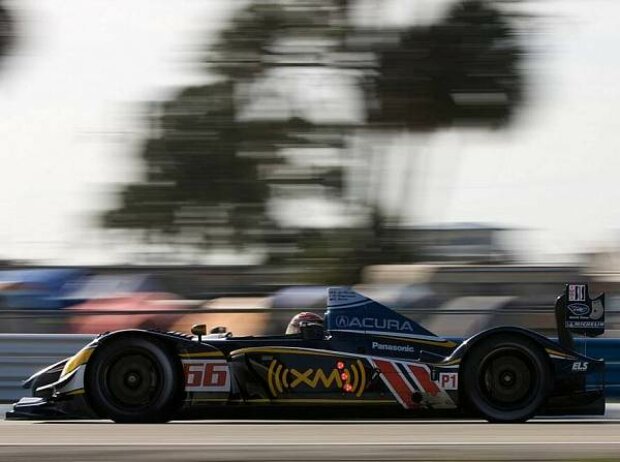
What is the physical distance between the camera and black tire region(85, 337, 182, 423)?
9.52 meters

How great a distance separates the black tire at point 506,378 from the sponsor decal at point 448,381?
0.06 m

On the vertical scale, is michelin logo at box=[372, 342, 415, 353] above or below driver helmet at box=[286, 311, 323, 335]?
below

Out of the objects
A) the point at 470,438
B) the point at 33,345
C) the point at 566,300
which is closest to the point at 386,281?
the point at 33,345

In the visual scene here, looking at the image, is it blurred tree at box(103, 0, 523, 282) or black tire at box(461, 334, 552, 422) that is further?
blurred tree at box(103, 0, 523, 282)

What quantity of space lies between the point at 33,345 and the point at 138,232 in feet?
33.0

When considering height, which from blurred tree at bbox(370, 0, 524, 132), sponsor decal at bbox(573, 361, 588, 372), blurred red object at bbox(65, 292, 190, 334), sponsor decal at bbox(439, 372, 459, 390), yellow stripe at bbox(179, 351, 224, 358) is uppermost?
blurred tree at bbox(370, 0, 524, 132)

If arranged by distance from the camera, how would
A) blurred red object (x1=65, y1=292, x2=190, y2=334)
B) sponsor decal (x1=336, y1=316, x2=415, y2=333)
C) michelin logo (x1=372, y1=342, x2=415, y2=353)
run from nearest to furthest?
michelin logo (x1=372, y1=342, x2=415, y2=353) → sponsor decal (x1=336, y1=316, x2=415, y2=333) → blurred red object (x1=65, y1=292, x2=190, y2=334)

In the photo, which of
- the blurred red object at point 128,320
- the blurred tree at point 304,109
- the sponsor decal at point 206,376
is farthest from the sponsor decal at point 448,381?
the blurred tree at point 304,109

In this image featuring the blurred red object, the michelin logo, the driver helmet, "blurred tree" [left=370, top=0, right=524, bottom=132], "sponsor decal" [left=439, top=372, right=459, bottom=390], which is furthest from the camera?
"blurred tree" [left=370, top=0, right=524, bottom=132]

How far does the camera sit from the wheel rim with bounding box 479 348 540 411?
31.4 feet

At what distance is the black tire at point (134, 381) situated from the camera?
31.2ft

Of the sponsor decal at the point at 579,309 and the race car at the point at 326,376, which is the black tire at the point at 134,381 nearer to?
the race car at the point at 326,376

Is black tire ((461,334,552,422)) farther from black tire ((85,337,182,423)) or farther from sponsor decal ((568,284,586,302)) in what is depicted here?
black tire ((85,337,182,423))

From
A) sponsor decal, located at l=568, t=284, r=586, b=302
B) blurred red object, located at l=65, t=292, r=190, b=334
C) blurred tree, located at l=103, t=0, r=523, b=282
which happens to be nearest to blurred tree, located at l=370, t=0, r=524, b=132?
blurred tree, located at l=103, t=0, r=523, b=282
